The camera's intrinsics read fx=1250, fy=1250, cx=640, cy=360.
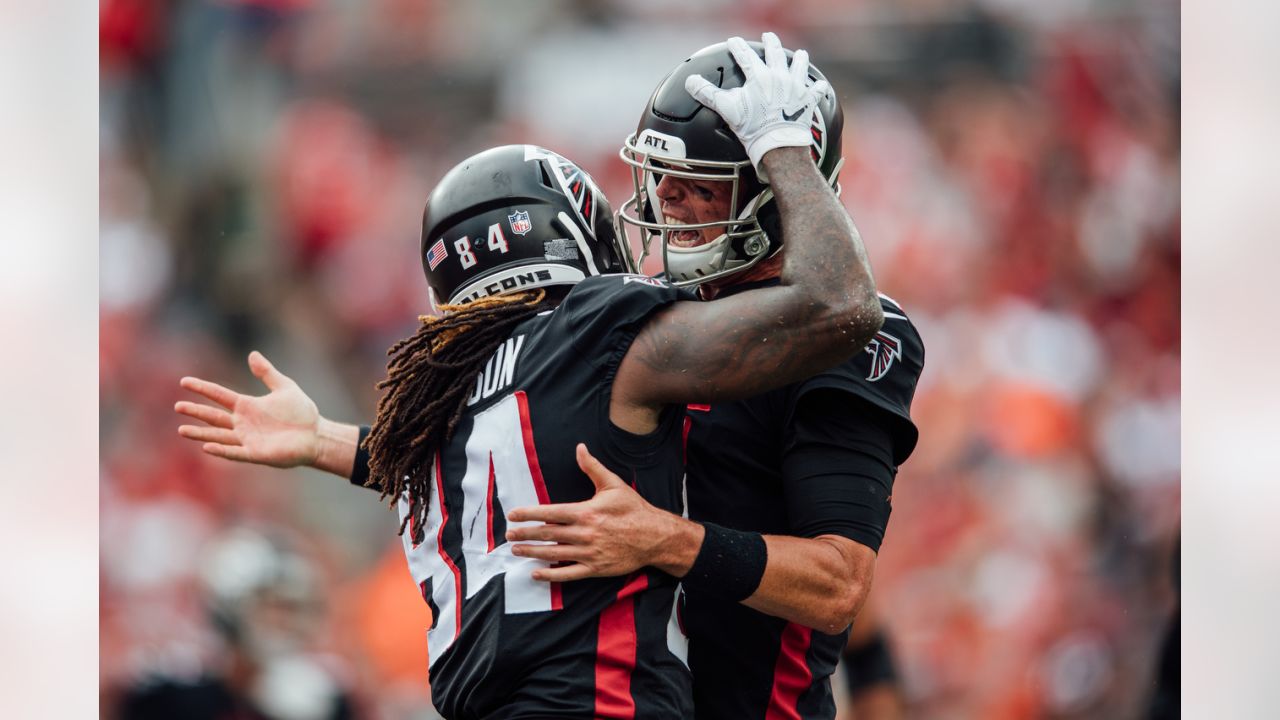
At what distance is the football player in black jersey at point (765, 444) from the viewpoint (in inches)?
88.0

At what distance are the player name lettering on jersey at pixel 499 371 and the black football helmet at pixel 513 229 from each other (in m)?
0.17

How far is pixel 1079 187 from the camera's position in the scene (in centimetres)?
571

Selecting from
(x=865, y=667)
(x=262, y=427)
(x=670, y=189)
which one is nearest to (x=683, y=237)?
(x=670, y=189)

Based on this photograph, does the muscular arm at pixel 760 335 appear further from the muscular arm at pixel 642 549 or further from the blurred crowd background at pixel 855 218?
the blurred crowd background at pixel 855 218

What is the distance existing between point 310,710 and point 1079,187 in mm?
4146

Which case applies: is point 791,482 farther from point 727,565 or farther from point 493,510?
point 493,510

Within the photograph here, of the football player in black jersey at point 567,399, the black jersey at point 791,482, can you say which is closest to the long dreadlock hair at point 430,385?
the football player in black jersey at point 567,399

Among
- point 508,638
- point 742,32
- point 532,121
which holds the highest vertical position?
point 742,32

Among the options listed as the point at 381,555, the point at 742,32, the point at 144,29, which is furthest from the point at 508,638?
the point at 144,29

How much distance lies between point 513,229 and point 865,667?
10.6 feet

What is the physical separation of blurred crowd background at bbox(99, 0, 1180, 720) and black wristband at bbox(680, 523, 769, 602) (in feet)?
11.4
